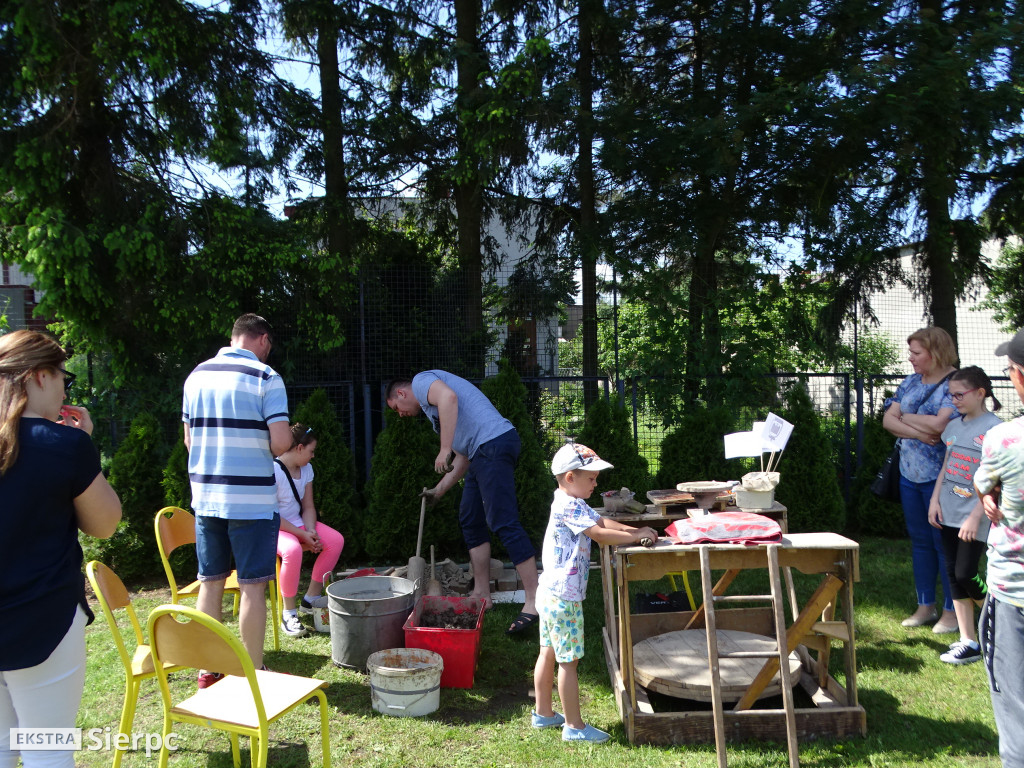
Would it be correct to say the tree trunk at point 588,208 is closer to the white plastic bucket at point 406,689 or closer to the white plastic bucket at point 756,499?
the white plastic bucket at point 756,499

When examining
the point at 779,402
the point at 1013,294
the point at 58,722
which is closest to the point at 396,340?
the point at 779,402

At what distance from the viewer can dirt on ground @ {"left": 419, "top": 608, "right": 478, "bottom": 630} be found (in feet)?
14.4

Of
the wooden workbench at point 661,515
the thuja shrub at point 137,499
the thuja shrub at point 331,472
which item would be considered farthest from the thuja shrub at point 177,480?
the wooden workbench at point 661,515

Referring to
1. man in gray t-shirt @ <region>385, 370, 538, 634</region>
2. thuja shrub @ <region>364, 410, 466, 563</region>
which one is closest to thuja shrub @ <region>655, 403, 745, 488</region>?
thuja shrub @ <region>364, 410, 466, 563</region>

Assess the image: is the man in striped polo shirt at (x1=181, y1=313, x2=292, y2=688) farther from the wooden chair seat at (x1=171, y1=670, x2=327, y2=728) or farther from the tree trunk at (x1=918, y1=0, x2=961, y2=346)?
the tree trunk at (x1=918, y1=0, x2=961, y2=346)

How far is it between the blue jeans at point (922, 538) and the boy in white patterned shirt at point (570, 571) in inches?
92.1

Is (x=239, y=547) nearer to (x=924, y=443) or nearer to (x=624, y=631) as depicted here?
(x=624, y=631)

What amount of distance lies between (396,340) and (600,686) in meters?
4.74

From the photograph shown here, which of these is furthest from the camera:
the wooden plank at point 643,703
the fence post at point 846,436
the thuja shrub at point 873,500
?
the fence post at point 846,436

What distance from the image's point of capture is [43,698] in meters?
2.20

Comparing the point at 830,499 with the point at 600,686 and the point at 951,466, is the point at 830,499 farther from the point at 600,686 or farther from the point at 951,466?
the point at 600,686

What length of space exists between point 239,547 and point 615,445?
4.27 meters

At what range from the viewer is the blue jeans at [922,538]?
4.74 meters

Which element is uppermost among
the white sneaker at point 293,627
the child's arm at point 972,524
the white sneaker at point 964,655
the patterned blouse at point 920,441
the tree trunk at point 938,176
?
the tree trunk at point 938,176
